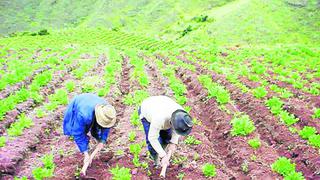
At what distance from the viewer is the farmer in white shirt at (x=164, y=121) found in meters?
7.11

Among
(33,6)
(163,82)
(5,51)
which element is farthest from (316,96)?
(33,6)

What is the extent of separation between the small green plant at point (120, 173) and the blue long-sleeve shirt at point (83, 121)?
104cm

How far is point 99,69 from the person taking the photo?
21.7m

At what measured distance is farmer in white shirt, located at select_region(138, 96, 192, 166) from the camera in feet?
23.3

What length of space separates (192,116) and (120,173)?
215 inches

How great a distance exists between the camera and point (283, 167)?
392 inches

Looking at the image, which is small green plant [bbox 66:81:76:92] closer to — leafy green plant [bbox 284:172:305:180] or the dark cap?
the dark cap

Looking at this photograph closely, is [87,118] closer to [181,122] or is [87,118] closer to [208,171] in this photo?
[181,122]

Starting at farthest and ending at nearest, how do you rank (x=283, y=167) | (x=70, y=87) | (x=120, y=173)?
(x=70, y=87) < (x=283, y=167) < (x=120, y=173)

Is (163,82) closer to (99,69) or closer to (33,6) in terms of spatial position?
(99,69)

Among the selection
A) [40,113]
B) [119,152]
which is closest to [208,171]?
[119,152]

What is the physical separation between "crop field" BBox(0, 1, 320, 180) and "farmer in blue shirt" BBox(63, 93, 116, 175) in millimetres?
1276

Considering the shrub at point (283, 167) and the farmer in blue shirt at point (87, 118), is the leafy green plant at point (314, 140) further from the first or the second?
the farmer in blue shirt at point (87, 118)

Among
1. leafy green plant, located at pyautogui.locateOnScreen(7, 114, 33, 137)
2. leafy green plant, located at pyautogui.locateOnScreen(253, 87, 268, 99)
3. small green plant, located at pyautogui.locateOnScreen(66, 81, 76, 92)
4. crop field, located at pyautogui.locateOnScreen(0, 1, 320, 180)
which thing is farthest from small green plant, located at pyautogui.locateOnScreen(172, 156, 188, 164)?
small green plant, located at pyautogui.locateOnScreen(66, 81, 76, 92)
